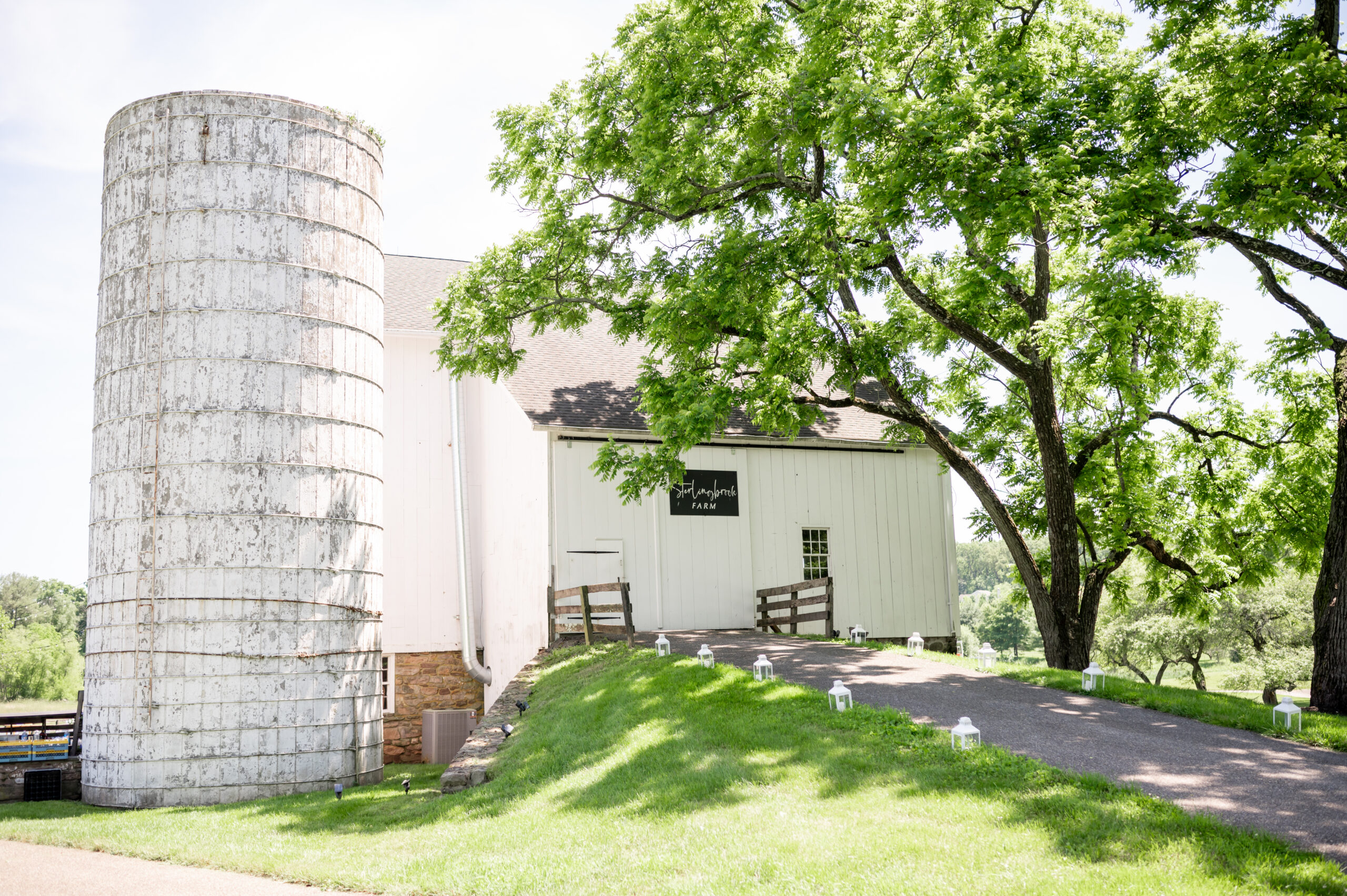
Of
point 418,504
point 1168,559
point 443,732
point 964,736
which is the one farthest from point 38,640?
point 964,736

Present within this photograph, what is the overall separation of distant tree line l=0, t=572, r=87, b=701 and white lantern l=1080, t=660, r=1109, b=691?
57.9 meters

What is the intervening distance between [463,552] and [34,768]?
8.34 metres

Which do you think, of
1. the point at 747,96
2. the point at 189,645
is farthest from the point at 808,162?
the point at 189,645

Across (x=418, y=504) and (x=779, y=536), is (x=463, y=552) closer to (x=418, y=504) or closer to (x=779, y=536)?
(x=418, y=504)

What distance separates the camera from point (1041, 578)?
14.6m

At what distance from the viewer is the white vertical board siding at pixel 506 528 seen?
17078mm

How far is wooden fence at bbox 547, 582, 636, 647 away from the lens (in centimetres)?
1449

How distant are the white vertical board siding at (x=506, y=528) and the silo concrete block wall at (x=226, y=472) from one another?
4.17 meters

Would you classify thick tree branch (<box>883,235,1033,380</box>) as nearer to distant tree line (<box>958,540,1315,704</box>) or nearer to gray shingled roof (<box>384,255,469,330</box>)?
gray shingled roof (<box>384,255,469,330</box>)

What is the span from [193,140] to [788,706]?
413 inches

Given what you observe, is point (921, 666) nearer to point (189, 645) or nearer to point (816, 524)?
point (816, 524)

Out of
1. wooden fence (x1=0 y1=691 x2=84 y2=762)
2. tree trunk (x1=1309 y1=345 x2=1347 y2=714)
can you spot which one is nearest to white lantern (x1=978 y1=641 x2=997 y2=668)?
tree trunk (x1=1309 y1=345 x2=1347 y2=714)

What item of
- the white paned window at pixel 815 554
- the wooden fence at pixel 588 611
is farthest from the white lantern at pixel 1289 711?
the white paned window at pixel 815 554

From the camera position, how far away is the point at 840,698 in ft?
30.2
